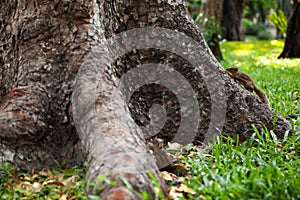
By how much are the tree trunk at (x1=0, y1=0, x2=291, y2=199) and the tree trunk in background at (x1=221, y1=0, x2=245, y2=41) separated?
1729 centimetres

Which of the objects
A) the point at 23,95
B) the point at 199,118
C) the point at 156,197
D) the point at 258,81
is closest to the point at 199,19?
the point at 258,81

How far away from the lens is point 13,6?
316 cm

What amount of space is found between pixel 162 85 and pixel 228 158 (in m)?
0.87

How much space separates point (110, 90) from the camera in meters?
2.65

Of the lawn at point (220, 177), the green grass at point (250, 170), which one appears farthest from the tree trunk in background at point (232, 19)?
the lawn at point (220, 177)

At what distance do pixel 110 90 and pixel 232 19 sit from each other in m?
18.4

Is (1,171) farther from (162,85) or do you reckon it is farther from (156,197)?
(162,85)

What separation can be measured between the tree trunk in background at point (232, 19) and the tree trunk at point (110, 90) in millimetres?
17286

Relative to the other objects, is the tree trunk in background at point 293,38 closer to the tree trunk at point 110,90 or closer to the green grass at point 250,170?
the green grass at point 250,170

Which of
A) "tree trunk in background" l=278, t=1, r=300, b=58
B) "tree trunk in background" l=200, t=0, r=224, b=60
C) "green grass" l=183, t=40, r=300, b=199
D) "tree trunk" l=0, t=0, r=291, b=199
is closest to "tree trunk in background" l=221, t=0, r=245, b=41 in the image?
"tree trunk in background" l=200, t=0, r=224, b=60

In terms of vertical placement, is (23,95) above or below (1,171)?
above

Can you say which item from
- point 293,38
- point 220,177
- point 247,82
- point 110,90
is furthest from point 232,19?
point 220,177

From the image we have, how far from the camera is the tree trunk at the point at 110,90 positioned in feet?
7.81

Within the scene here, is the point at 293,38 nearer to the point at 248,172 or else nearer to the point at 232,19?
the point at 248,172
